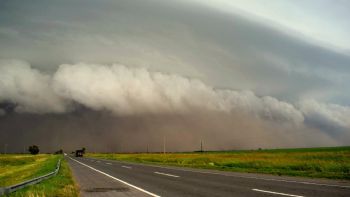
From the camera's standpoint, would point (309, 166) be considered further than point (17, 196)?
Yes

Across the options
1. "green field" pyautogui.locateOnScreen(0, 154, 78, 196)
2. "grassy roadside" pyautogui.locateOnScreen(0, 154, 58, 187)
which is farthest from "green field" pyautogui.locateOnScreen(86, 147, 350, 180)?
"grassy roadside" pyautogui.locateOnScreen(0, 154, 58, 187)

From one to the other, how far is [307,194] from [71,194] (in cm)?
878

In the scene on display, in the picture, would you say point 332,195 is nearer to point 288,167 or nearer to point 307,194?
point 307,194

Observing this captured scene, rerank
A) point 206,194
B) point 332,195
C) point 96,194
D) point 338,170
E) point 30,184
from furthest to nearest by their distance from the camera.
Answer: point 338,170, point 30,184, point 96,194, point 206,194, point 332,195

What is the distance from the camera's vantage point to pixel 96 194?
13617 mm

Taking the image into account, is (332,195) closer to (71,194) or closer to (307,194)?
(307,194)

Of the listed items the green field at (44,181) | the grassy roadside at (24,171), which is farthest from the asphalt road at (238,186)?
the grassy roadside at (24,171)

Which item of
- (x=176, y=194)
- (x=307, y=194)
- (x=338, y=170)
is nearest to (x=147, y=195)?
(x=176, y=194)

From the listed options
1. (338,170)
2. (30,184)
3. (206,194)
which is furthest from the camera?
(338,170)

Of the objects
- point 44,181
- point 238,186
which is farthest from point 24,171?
point 238,186

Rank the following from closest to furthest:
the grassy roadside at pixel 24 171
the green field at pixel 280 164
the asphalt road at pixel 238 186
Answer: the asphalt road at pixel 238 186 < the green field at pixel 280 164 < the grassy roadside at pixel 24 171

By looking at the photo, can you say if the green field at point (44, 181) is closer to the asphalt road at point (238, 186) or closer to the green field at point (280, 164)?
the asphalt road at point (238, 186)

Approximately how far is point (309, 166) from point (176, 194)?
19.9 metres

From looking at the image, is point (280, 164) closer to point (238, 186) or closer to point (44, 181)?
point (238, 186)
